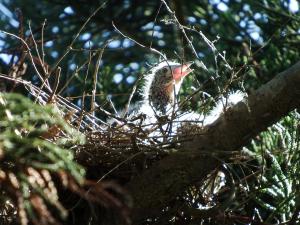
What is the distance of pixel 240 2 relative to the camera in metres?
5.12

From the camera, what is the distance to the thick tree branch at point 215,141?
2.35 metres

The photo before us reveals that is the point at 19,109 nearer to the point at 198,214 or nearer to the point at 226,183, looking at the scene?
the point at 198,214

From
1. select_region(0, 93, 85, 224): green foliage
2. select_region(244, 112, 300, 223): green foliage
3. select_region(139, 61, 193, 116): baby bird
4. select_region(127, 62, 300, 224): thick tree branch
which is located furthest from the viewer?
select_region(139, 61, 193, 116): baby bird

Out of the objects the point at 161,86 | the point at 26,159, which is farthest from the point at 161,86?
the point at 26,159

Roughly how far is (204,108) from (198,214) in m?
0.48

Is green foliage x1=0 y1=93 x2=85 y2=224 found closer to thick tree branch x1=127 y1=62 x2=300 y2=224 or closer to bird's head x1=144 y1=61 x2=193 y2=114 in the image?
thick tree branch x1=127 y1=62 x2=300 y2=224

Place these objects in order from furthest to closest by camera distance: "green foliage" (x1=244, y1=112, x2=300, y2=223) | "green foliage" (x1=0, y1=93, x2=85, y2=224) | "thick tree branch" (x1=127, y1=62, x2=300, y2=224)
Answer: "green foliage" (x1=244, y1=112, x2=300, y2=223) → "thick tree branch" (x1=127, y1=62, x2=300, y2=224) → "green foliage" (x1=0, y1=93, x2=85, y2=224)

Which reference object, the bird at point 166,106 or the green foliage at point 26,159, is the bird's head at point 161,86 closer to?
the bird at point 166,106

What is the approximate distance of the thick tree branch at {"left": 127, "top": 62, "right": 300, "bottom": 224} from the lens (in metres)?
2.35

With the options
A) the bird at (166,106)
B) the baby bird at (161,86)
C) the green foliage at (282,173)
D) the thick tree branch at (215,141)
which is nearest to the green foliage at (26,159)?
the thick tree branch at (215,141)

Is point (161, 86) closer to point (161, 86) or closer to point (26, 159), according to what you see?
point (161, 86)

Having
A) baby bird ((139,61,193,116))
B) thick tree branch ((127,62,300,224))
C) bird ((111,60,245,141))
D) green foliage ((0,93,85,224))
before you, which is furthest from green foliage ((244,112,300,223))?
green foliage ((0,93,85,224))

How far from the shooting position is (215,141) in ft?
7.84

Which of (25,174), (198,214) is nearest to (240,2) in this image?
(198,214)
